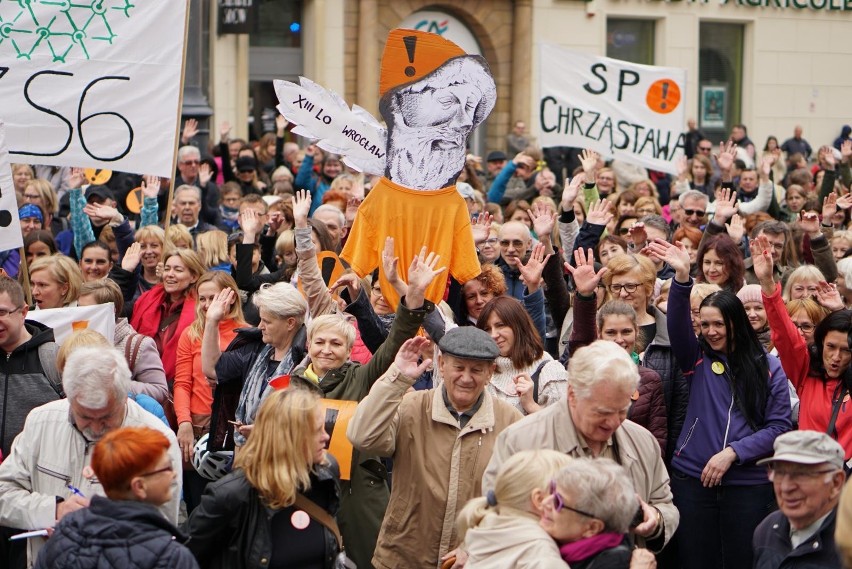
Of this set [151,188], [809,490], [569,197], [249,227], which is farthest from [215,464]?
[151,188]

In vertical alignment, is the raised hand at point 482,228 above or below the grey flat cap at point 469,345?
above

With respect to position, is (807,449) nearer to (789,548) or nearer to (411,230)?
(789,548)

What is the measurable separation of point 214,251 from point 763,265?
3.67 m

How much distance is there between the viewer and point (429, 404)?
4773mm

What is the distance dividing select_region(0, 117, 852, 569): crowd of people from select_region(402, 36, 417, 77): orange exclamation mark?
3.11 ft

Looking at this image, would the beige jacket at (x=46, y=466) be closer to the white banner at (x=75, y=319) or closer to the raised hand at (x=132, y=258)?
the white banner at (x=75, y=319)

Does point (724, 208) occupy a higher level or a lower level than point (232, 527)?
higher

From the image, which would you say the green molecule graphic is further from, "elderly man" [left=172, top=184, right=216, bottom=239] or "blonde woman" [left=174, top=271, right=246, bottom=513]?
"blonde woman" [left=174, top=271, right=246, bottom=513]

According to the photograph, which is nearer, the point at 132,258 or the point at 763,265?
the point at 763,265

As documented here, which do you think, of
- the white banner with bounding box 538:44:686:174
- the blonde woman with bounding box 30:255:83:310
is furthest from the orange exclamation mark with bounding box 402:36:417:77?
the white banner with bounding box 538:44:686:174

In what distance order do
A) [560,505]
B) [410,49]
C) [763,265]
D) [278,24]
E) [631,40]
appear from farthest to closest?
[631,40] → [278,24] → [410,49] → [763,265] → [560,505]

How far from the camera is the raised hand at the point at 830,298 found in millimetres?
6254

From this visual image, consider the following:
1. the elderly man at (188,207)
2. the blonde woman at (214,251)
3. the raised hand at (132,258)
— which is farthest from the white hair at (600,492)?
the elderly man at (188,207)

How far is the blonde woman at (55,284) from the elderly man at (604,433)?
3.33 m
